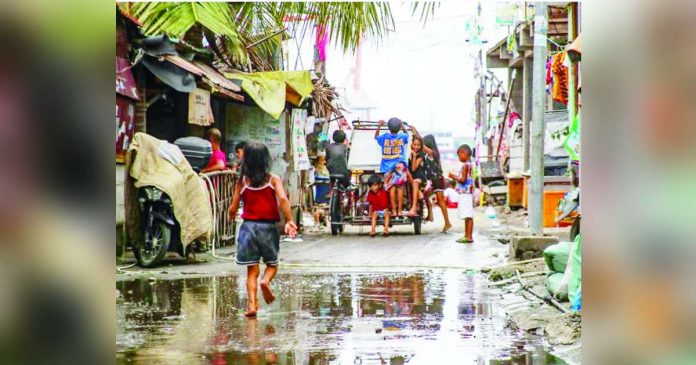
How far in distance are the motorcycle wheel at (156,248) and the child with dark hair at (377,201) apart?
5.14m

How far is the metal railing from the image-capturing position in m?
13.0

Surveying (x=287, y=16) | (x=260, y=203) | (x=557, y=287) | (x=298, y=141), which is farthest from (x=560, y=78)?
(x=298, y=141)

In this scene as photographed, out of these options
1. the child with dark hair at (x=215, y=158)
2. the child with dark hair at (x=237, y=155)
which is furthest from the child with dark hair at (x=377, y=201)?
the child with dark hair at (x=215, y=158)

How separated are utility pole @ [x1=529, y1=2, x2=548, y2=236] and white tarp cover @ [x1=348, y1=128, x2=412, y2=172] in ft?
15.6

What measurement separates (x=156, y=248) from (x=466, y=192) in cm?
546

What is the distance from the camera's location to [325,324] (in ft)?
24.6

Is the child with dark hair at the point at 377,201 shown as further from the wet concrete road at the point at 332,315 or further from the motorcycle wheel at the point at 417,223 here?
the wet concrete road at the point at 332,315

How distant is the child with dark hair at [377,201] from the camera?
51.7 feet

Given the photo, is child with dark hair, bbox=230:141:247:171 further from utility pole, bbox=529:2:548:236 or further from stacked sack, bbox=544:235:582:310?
stacked sack, bbox=544:235:582:310

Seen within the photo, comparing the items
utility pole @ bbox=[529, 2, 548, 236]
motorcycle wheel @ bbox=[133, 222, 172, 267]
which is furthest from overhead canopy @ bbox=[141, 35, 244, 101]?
utility pole @ bbox=[529, 2, 548, 236]
